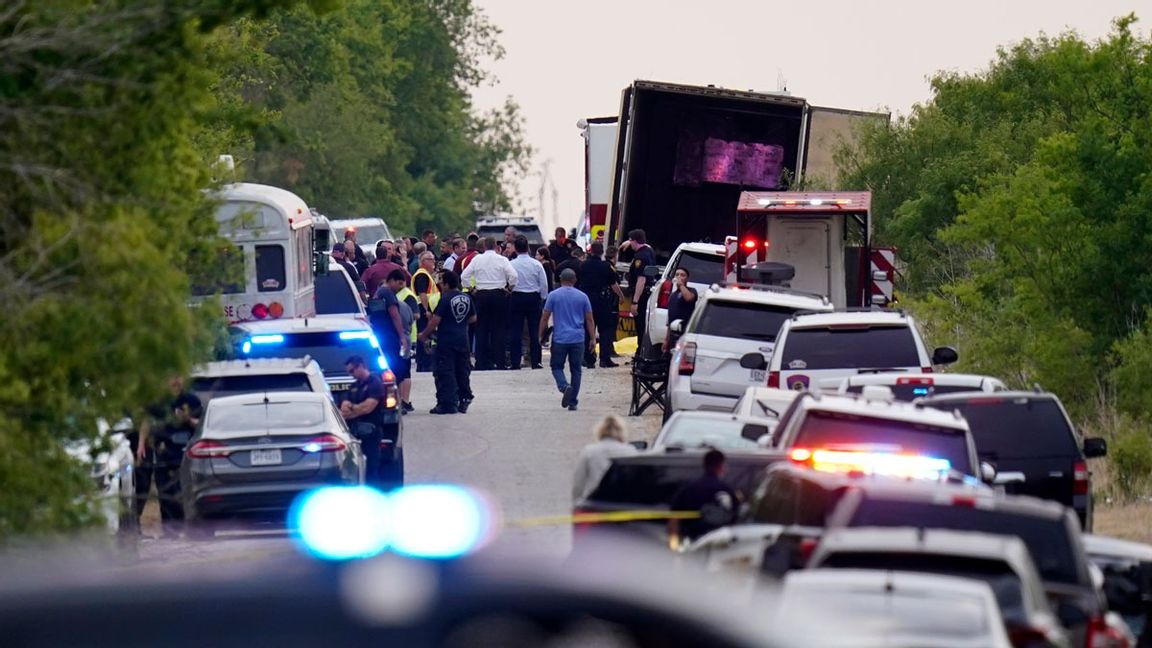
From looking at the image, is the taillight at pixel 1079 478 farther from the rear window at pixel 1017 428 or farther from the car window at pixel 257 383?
the car window at pixel 257 383

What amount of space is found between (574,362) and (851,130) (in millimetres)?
13410

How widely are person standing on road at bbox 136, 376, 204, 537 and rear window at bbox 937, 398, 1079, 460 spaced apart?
643cm

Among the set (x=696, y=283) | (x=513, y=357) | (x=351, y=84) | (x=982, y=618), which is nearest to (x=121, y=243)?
(x=982, y=618)

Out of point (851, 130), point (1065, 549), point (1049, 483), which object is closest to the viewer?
point (1065, 549)

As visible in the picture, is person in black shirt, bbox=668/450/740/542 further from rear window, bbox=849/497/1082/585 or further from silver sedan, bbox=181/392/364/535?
silver sedan, bbox=181/392/364/535

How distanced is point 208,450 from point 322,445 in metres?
0.93

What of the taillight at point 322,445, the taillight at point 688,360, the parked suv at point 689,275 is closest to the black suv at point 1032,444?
the taillight at point 322,445

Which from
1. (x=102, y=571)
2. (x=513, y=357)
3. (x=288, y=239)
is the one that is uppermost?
(x=102, y=571)

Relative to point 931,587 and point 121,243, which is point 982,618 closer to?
point 931,587

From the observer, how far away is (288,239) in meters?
28.8

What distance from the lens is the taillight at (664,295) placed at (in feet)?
99.4

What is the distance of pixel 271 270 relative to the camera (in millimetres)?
28719

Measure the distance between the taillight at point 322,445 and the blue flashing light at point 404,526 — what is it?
43.3 ft

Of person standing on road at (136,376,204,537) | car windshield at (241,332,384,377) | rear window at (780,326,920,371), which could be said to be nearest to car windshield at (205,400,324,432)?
person standing on road at (136,376,204,537)
